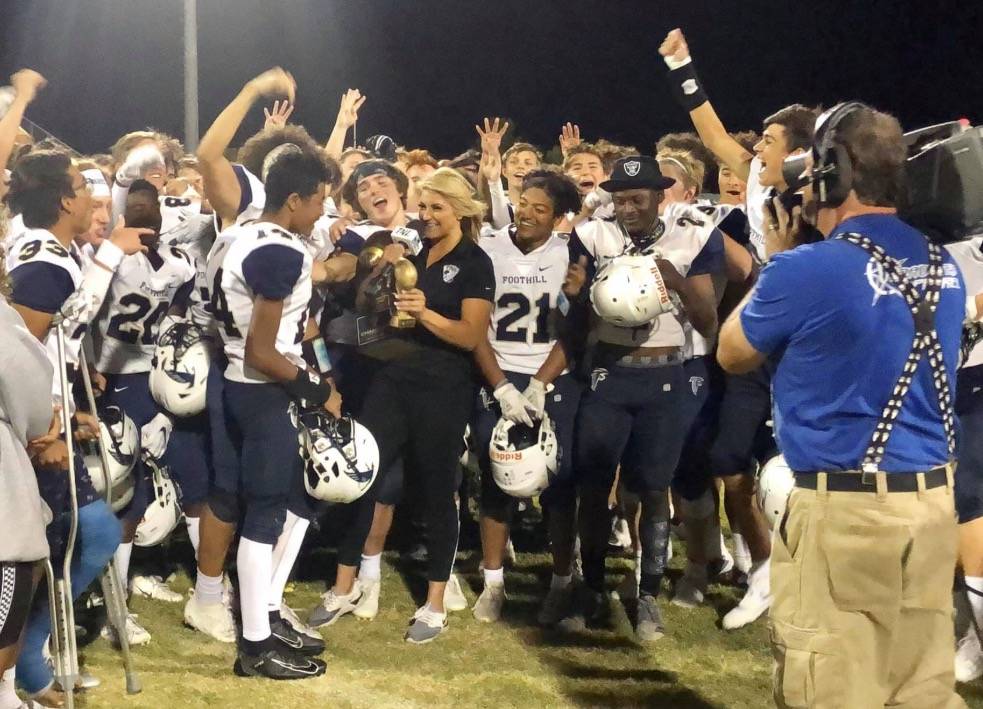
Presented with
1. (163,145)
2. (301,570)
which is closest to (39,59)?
(163,145)

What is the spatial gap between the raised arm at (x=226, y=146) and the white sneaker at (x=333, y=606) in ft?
6.69

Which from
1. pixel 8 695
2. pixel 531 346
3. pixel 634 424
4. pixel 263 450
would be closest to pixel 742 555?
pixel 634 424

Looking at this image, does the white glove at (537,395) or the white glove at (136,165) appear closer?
the white glove at (537,395)

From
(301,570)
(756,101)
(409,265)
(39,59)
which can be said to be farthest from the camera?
(39,59)

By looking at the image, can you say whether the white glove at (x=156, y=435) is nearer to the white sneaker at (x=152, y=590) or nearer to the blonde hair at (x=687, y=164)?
the white sneaker at (x=152, y=590)

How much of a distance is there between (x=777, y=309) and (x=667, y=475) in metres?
2.48

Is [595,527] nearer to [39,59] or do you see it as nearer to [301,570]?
[301,570]

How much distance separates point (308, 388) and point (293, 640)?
1256 mm

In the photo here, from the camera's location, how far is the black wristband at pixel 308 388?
15.0ft

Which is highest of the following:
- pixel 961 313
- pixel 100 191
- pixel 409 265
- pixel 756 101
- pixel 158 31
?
pixel 158 31

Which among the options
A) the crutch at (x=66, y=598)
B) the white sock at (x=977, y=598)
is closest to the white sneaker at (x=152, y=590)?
the crutch at (x=66, y=598)

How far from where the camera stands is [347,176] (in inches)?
285

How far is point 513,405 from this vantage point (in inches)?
205

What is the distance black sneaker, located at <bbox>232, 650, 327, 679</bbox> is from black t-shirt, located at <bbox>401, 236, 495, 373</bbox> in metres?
1.54
